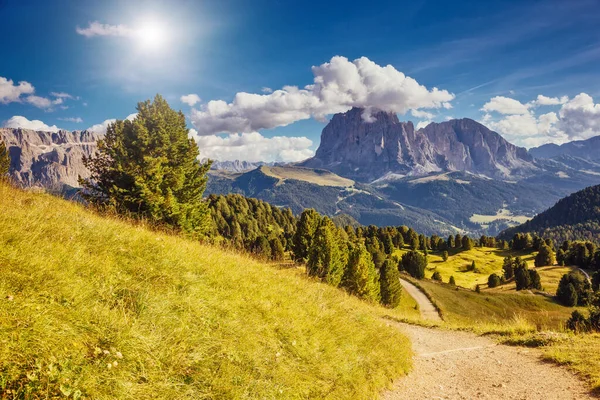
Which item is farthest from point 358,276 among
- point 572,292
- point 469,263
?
point 469,263

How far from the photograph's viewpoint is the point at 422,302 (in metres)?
64.1

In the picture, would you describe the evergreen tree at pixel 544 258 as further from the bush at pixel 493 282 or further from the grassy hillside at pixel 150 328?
the grassy hillside at pixel 150 328

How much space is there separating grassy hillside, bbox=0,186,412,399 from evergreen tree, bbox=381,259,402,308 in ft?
162

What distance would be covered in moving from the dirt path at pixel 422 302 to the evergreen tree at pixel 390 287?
18.4 feet

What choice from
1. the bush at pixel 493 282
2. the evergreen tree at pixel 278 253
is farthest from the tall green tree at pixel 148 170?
the bush at pixel 493 282

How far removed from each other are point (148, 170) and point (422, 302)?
197 feet

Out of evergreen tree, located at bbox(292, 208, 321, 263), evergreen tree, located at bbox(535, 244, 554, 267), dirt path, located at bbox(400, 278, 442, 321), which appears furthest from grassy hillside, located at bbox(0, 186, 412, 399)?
evergreen tree, located at bbox(535, 244, 554, 267)

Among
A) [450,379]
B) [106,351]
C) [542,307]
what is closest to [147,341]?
[106,351]

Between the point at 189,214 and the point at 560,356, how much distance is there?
27384 mm

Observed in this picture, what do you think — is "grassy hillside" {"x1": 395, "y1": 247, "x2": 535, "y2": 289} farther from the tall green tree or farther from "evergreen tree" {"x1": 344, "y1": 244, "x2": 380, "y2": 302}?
the tall green tree

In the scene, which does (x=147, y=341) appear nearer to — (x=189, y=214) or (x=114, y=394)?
(x=114, y=394)

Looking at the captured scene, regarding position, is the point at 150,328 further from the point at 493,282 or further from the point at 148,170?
the point at 493,282

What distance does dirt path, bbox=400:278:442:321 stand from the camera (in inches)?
2211

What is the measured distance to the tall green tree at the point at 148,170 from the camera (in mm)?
24484
